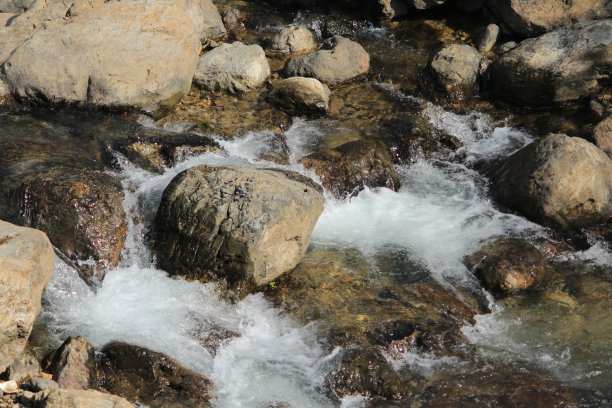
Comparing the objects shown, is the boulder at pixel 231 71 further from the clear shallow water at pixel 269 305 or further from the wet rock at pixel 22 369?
the wet rock at pixel 22 369

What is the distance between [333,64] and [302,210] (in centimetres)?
473

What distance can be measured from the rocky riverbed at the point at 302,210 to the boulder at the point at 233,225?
0.08 feet

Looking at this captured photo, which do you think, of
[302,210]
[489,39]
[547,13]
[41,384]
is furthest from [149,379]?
[547,13]

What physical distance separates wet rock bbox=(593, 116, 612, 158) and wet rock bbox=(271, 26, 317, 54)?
17.4 ft

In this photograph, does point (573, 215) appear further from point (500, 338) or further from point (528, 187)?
point (500, 338)

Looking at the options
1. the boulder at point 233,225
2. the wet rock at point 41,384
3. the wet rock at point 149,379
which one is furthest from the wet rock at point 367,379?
the wet rock at point 41,384

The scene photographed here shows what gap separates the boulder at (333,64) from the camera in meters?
12.9

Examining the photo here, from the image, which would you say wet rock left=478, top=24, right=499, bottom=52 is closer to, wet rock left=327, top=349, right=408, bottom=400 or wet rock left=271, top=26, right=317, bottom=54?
wet rock left=271, top=26, right=317, bottom=54

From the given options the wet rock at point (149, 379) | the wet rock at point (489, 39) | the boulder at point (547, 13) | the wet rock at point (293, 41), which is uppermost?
the boulder at point (547, 13)

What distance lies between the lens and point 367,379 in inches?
294

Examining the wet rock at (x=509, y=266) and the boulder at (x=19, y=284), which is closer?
the boulder at (x=19, y=284)

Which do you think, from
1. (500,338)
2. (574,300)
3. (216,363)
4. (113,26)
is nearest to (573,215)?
(574,300)

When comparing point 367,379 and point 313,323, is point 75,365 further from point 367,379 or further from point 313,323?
point 367,379

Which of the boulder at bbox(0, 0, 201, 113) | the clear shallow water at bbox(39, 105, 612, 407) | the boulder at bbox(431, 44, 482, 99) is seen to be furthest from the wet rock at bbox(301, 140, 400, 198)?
the boulder at bbox(0, 0, 201, 113)
